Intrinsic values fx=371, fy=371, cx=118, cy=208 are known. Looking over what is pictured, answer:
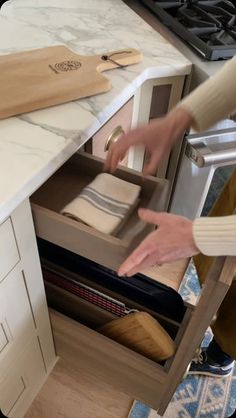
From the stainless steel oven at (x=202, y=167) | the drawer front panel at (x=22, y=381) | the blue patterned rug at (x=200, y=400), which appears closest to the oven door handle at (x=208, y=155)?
the stainless steel oven at (x=202, y=167)

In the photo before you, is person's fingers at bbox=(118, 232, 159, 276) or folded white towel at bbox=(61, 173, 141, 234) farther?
folded white towel at bbox=(61, 173, 141, 234)

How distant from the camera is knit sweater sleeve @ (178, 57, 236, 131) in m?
0.67

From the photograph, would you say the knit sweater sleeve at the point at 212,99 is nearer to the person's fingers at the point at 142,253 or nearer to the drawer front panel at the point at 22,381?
the person's fingers at the point at 142,253

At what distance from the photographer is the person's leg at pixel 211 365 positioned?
1.17 metres

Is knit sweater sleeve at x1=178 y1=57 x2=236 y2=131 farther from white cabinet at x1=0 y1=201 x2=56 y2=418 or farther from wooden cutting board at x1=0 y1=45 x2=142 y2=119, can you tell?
white cabinet at x1=0 y1=201 x2=56 y2=418

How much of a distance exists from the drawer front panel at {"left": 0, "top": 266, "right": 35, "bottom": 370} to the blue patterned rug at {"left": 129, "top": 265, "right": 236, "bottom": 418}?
0.51 metres

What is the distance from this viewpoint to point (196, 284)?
1.45 metres

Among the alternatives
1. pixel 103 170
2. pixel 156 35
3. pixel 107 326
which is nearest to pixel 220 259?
pixel 103 170

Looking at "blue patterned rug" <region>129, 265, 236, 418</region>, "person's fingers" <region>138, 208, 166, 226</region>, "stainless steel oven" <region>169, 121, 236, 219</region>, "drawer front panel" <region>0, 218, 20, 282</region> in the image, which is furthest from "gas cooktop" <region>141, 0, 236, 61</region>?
"blue patterned rug" <region>129, 265, 236, 418</region>

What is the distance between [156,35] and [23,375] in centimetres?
96

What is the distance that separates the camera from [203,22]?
41.8 inches

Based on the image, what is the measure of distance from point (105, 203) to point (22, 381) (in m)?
0.54

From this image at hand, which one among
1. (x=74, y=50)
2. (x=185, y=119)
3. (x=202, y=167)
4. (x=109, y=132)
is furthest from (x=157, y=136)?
(x=74, y=50)

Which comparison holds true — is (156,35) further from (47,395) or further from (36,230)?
(47,395)
